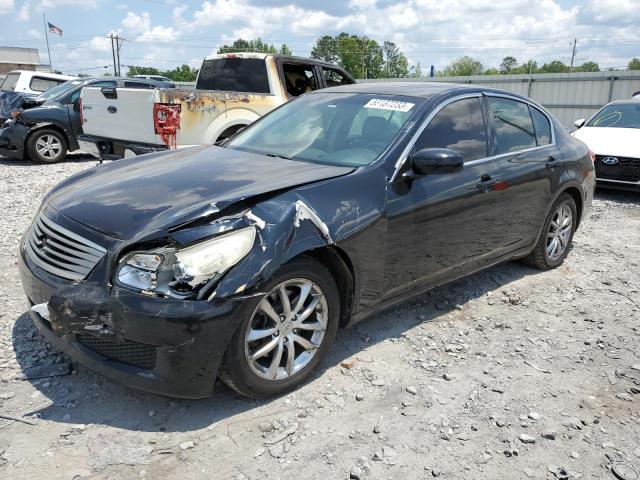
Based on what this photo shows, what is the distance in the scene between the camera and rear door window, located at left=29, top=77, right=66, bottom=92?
1268 cm

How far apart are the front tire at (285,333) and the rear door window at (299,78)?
6.20 metres

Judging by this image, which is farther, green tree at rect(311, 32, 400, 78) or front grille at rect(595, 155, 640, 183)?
green tree at rect(311, 32, 400, 78)

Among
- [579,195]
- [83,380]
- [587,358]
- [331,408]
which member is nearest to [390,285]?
[331,408]

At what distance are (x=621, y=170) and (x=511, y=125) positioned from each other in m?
4.84

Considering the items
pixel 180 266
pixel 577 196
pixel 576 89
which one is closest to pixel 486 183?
pixel 577 196

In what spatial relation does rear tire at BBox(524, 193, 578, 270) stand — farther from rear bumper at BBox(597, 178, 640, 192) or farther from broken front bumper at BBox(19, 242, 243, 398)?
rear bumper at BBox(597, 178, 640, 192)

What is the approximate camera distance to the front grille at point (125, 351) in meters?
2.63

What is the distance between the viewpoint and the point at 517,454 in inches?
105

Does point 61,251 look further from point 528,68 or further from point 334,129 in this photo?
point 528,68

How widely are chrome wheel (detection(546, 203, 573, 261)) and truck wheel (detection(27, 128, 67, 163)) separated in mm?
9540

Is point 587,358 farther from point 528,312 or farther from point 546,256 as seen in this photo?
point 546,256

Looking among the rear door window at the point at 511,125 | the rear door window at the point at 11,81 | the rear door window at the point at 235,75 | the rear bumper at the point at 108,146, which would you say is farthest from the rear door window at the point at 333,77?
the rear door window at the point at 11,81

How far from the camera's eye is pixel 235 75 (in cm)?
891

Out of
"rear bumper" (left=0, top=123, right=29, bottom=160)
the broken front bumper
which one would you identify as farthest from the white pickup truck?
the broken front bumper
